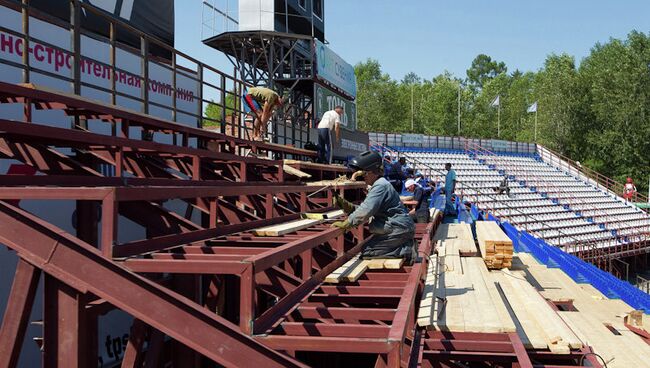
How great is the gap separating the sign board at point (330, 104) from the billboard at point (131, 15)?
489 centimetres

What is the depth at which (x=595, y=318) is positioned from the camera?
868cm

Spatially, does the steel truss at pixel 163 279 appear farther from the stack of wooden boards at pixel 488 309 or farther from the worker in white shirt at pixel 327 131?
the worker in white shirt at pixel 327 131

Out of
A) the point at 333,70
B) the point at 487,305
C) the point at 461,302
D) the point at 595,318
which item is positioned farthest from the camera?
the point at 333,70

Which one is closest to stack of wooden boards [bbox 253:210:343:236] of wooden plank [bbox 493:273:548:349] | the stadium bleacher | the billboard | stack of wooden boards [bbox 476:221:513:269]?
wooden plank [bbox 493:273:548:349]

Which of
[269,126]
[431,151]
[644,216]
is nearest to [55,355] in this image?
[269,126]

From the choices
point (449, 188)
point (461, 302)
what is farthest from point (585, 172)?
point (461, 302)

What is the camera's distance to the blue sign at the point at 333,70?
1691cm

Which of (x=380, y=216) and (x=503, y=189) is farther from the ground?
(x=380, y=216)

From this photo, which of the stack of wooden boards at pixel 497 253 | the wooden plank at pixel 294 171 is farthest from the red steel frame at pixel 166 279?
the stack of wooden boards at pixel 497 253

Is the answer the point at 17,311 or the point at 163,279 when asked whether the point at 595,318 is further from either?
the point at 17,311

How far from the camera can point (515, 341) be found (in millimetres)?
4520

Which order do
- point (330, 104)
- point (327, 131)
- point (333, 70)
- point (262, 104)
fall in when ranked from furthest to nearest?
1. point (333, 70)
2. point (330, 104)
3. point (327, 131)
4. point (262, 104)

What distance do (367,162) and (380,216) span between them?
61 cm

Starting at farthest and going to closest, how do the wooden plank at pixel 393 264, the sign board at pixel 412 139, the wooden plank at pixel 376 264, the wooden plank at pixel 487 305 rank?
the sign board at pixel 412 139 → the wooden plank at pixel 376 264 → the wooden plank at pixel 393 264 → the wooden plank at pixel 487 305
